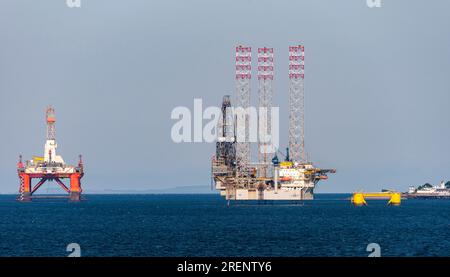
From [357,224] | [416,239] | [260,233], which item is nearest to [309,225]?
[357,224]

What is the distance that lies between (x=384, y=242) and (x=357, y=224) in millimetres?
35287

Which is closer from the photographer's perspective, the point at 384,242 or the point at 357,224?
the point at 384,242

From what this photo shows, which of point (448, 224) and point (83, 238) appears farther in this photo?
point (448, 224)

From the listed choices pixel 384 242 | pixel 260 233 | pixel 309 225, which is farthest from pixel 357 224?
pixel 384 242

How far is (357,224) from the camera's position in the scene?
435ft
